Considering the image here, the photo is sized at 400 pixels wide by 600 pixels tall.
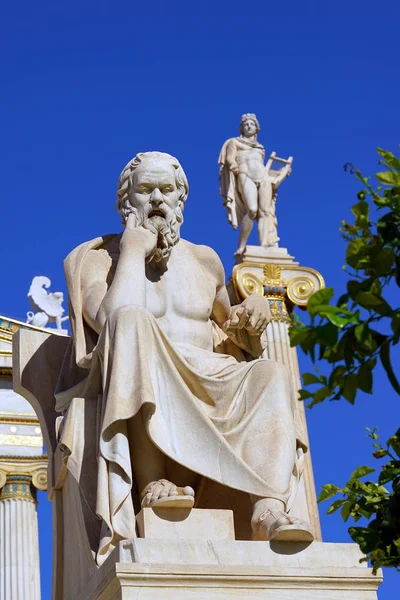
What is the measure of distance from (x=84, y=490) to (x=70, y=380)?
0.77 m

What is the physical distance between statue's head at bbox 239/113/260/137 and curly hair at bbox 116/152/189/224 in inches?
400

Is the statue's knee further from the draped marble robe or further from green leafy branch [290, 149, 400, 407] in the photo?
green leafy branch [290, 149, 400, 407]

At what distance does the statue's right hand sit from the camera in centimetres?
664

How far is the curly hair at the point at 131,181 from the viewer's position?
23.3ft

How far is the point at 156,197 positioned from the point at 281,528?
2.14 m

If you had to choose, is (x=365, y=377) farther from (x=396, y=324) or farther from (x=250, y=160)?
(x=250, y=160)

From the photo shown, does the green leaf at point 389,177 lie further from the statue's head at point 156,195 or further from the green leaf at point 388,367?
the statue's head at point 156,195

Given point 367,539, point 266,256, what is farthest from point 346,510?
point 266,256

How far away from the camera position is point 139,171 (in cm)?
705

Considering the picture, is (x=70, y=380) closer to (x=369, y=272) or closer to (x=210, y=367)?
(x=210, y=367)

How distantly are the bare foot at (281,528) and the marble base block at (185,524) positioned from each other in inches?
6.1

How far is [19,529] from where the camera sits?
16.9m

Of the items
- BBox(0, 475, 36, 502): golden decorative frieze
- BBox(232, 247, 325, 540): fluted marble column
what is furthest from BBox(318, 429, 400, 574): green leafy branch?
BBox(0, 475, 36, 502): golden decorative frieze

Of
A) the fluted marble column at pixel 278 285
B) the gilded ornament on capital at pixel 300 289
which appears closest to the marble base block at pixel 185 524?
the fluted marble column at pixel 278 285
